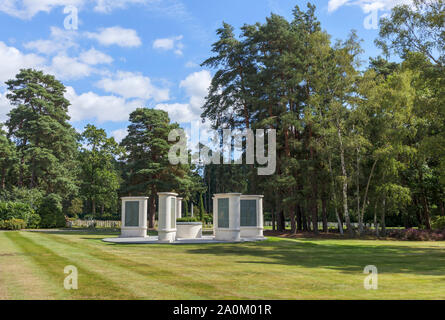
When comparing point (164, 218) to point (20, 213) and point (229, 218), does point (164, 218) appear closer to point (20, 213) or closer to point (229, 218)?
point (229, 218)

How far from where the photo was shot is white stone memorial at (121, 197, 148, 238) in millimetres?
25062

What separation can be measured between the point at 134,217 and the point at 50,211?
19.3 m

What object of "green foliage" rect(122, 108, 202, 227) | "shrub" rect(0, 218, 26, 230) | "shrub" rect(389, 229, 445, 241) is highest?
"green foliage" rect(122, 108, 202, 227)

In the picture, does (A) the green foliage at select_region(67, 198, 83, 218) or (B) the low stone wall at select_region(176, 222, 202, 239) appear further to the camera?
(A) the green foliage at select_region(67, 198, 83, 218)

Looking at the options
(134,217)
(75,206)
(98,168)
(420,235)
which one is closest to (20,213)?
(98,168)

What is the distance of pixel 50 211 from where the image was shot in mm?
39781

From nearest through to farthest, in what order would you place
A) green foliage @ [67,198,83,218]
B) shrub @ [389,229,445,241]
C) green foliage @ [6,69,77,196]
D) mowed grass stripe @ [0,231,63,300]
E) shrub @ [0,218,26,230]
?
mowed grass stripe @ [0,231,63,300]
shrub @ [389,229,445,241]
shrub @ [0,218,26,230]
green foliage @ [6,69,77,196]
green foliage @ [67,198,83,218]

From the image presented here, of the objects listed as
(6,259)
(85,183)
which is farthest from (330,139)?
(85,183)

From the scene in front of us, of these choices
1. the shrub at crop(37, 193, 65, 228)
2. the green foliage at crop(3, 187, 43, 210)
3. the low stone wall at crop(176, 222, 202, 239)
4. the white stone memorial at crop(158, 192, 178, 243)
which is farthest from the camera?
the green foliage at crop(3, 187, 43, 210)

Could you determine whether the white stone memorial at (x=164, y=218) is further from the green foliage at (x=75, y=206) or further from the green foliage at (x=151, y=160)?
the green foliage at (x=75, y=206)

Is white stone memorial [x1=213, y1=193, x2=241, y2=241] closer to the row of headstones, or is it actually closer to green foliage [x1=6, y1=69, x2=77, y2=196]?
the row of headstones

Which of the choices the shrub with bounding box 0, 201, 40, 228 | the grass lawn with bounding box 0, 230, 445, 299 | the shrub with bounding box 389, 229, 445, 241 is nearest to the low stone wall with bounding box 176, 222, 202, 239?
the grass lawn with bounding box 0, 230, 445, 299

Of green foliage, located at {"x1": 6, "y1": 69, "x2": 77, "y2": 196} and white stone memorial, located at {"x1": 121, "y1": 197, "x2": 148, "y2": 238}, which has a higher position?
green foliage, located at {"x1": 6, "y1": 69, "x2": 77, "y2": 196}
